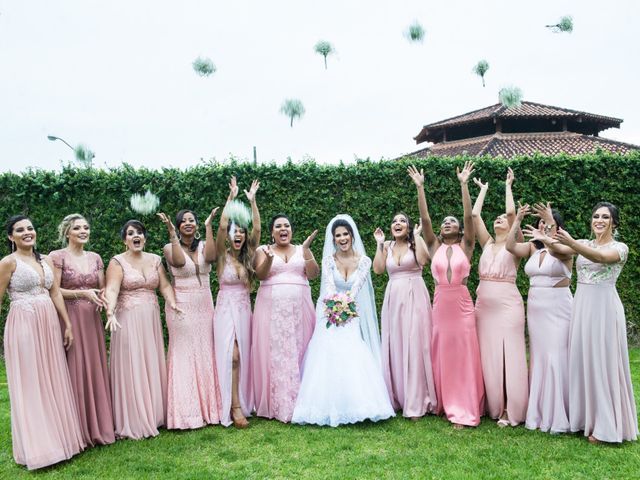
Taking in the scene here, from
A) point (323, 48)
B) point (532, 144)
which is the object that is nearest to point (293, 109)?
point (323, 48)

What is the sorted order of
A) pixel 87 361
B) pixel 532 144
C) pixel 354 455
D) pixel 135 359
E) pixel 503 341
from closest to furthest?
pixel 354 455
pixel 87 361
pixel 135 359
pixel 503 341
pixel 532 144

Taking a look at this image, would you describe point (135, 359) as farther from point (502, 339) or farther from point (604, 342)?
point (604, 342)

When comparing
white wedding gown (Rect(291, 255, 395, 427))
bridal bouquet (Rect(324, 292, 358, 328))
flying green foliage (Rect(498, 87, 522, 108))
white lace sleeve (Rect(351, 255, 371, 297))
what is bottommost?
white wedding gown (Rect(291, 255, 395, 427))

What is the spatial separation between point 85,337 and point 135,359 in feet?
1.74

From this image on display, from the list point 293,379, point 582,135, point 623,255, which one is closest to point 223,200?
point 293,379

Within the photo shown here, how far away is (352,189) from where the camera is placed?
994cm

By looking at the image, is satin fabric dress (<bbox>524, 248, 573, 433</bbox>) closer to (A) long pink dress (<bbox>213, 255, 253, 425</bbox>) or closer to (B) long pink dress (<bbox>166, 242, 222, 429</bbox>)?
(A) long pink dress (<bbox>213, 255, 253, 425</bbox>)

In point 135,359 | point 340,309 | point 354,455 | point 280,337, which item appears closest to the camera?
point 354,455

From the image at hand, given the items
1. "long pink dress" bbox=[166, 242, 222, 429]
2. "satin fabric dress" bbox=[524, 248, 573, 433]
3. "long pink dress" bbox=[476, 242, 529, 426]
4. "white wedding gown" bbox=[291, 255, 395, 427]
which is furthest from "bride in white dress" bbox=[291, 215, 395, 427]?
"satin fabric dress" bbox=[524, 248, 573, 433]

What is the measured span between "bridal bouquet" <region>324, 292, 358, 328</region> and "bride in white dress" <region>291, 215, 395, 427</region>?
0.06m

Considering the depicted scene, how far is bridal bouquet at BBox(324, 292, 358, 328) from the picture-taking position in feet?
20.2

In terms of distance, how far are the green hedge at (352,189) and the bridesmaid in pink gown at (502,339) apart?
3804 millimetres

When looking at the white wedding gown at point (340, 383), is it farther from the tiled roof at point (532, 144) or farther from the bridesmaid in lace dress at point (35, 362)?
the tiled roof at point (532, 144)

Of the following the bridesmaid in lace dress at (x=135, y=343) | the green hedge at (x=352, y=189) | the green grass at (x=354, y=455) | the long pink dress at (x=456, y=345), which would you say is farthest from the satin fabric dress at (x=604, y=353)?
the green hedge at (x=352, y=189)
